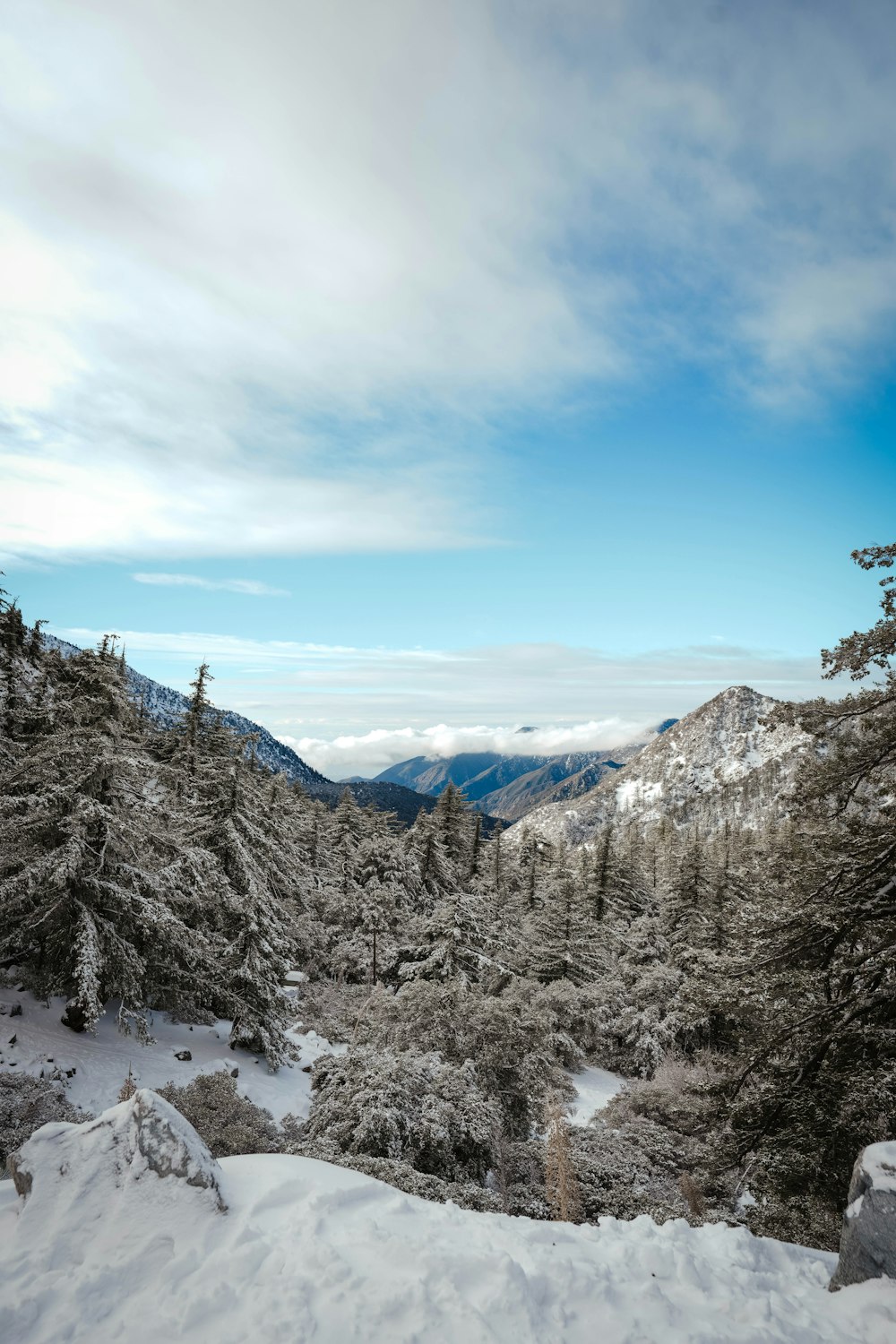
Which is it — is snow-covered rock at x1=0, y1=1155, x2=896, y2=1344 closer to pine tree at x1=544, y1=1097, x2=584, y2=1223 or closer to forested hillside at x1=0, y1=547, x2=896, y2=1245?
forested hillside at x1=0, y1=547, x2=896, y2=1245

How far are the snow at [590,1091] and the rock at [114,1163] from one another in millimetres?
16304

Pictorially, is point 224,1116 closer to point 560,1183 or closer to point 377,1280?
point 560,1183

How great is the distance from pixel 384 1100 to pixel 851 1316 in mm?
8886

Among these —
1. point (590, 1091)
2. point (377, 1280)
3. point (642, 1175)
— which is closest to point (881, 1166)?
point (377, 1280)

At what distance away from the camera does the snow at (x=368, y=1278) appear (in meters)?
5.07

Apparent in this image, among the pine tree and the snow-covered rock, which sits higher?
the snow-covered rock

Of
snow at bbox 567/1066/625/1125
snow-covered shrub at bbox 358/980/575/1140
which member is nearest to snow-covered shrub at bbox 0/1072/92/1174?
snow-covered shrub at bbox 358/980/575/1140

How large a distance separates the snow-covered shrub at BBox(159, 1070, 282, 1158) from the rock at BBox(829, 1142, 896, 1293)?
1090 centimetres

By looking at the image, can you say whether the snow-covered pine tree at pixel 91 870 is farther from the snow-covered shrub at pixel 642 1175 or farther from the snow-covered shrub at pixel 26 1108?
the snow-covered shrub at pixel 642 1175

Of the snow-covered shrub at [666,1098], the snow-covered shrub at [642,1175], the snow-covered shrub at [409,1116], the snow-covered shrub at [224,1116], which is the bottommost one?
the snow-covered shrub at [666,1098]

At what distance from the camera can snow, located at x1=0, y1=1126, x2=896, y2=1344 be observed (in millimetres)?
5066

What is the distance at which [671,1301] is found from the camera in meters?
5.74

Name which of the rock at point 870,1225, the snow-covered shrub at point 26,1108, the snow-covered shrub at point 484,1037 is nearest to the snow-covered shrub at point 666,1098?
the snow-covered shrub at point 484,1037

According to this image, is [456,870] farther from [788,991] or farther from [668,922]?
[788,991]
